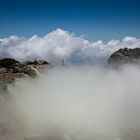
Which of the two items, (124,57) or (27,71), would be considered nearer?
(27,71)

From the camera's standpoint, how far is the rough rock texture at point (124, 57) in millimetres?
→ 41997

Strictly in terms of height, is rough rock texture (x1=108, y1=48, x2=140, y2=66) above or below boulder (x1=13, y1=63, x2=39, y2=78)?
above

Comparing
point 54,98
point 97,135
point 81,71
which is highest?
point 81,71

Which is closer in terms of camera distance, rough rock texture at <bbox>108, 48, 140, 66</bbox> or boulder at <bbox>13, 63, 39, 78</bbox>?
boulder at <bbox>13, 63, 39, 78</bbox>

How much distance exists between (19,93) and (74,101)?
4.91 meters

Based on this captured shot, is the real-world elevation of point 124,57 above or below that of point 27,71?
above

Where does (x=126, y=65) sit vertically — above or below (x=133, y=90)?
above

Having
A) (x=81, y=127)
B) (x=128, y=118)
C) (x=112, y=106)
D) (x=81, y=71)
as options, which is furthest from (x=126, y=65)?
A: (x=81, y=127)

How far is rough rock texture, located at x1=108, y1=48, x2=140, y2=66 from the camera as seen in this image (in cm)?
4200

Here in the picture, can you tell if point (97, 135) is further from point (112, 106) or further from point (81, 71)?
point (81, 71)

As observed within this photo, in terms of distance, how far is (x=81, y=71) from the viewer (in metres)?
34.9

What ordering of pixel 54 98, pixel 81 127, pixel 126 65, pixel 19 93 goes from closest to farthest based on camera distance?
pixel 81 127, pixel 19 93, pixel 54 98, pixel 126 65

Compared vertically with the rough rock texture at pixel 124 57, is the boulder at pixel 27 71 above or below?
below

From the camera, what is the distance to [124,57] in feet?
145
